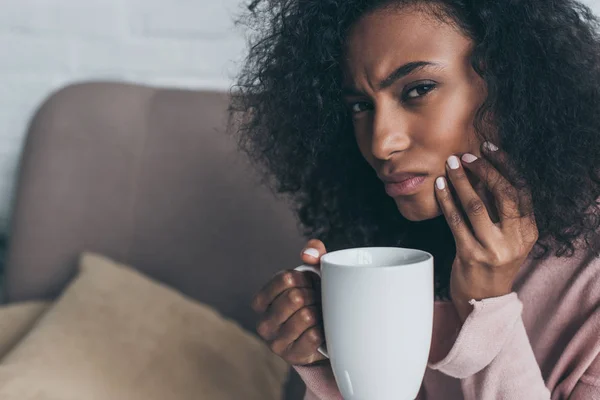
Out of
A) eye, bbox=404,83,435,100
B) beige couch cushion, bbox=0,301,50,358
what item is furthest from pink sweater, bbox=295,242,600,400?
beige couch cushion, bbox=0,301,50,358

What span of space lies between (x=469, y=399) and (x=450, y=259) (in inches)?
8.6

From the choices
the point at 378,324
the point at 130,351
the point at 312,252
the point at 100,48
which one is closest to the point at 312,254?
the point at 312,252

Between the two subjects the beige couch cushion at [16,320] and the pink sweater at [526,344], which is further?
the beige couch cushion at [16,320]

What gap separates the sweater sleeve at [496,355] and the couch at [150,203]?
55 cm

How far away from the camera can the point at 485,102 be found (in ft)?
2.52

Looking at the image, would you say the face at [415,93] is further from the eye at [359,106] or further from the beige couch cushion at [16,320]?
the beige couch cushion at [16,320]

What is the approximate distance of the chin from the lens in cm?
79

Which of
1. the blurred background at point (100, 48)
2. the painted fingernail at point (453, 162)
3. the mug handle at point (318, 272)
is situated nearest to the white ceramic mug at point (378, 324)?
the mug handle at point (318, 272)

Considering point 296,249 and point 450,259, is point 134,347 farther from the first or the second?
point 450,259

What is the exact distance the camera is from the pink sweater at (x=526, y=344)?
0.71 meters

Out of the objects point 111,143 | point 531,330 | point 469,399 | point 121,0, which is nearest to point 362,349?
point 469,399

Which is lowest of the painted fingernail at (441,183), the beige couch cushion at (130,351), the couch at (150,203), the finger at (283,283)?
the beige couch cushion at (130,351)

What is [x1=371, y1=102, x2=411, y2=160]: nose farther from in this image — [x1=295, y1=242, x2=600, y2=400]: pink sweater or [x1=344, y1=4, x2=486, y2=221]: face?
[x1=295, y1=242, x2=600, y2=400]: pink sweater

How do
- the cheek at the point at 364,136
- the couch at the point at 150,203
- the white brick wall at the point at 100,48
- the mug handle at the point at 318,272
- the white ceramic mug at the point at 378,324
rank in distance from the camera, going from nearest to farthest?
1. the white ceramic mug at the point at 378,324
2. the mug handle at the point at 318,272
3. the cheek at the point at 364,136
4. the couch at the point at 150,203
5. the white brick wall at the point at 100,48
